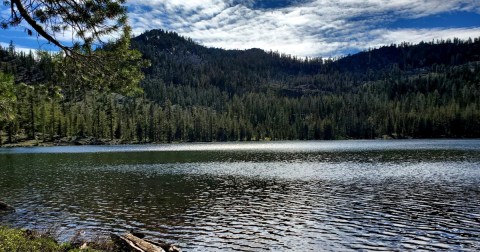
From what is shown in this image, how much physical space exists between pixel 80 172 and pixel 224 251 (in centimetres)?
5982

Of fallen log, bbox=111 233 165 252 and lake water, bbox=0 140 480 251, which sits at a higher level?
fallen log, bbox=111 233 165 252

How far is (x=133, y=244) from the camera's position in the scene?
21.0 m

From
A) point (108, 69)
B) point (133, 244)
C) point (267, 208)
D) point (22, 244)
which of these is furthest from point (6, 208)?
point (108, 69)

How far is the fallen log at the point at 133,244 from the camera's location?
67.1 ft

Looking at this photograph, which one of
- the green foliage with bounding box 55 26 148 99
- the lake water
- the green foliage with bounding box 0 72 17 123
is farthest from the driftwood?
the green foliage with bounding box 55 26 148 99

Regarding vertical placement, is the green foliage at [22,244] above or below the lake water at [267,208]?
above

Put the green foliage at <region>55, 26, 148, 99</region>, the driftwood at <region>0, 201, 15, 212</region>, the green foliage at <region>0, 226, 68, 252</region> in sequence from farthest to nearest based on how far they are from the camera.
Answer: the driftwood at <region>0, 201, 15, 212</region> → the green foliage at <region>0, 226, 68, 252</region> → the green foliage at <region>55, 26, 148, 99</region>

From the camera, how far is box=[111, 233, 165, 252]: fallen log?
2044 centimetres

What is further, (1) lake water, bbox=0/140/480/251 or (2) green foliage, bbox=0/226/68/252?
(1) lake water, bbox=0/140/480/251

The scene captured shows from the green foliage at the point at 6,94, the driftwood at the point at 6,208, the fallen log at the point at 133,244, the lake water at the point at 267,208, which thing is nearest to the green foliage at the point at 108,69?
the green foliage at the point at 6,94

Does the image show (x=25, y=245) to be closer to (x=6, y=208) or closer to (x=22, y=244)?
(x=22, y=244)

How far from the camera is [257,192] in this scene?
50062 millimetres

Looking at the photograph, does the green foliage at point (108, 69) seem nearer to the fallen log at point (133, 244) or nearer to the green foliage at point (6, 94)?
the green foliage at point (6, 94)

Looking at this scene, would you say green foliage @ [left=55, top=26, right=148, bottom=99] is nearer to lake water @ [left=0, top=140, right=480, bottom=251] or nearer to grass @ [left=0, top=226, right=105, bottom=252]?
grass @ [left=0, top=226, right=105, bottom=252]
